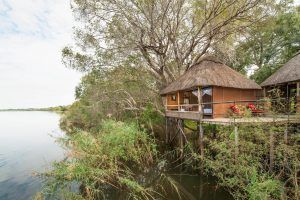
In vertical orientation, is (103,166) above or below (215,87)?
below

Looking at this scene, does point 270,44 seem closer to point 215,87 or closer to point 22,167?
point 215,87

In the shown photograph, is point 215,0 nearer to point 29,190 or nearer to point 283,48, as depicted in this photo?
point 283,48

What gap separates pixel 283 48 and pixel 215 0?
10.2 meters

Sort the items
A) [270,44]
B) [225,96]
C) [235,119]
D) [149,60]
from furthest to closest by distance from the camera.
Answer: [270,44]
[149,60]
[225,96]
[235,119]

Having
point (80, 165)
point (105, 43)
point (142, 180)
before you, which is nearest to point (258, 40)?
point (105, 43)

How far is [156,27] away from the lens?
50.9ft

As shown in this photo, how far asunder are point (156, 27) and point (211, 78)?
5.64 metres

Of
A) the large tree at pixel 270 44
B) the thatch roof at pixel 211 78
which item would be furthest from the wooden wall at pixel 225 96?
the large tree at pixel 270 44

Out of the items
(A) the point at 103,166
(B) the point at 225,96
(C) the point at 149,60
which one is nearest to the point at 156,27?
(C) the point at 149,60

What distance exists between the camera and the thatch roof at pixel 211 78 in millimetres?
12455

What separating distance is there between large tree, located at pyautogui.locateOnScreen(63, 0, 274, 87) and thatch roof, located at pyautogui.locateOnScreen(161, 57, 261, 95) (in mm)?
2224

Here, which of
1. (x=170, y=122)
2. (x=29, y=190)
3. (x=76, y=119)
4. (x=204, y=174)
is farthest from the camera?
(x=76, y=119)

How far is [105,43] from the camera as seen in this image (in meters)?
16.0

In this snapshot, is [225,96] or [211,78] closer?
[211,78]
